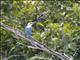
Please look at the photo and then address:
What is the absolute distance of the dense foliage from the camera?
3611mm

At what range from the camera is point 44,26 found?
416cm

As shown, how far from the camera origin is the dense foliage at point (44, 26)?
361cm

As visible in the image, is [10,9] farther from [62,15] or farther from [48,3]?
[62,15]

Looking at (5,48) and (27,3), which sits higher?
(27,3)

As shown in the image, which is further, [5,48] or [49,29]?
[5,48]

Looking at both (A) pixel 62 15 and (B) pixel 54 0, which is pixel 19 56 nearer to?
(A) pixel 62 15

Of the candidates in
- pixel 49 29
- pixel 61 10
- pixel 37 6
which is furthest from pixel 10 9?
pixel 49 29

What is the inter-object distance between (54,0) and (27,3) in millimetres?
464

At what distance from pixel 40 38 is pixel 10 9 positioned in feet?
4.14

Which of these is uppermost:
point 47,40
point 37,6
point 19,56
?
point 37,6

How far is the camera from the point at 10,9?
482cm

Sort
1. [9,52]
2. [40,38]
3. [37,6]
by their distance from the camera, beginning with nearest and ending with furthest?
[40,38], [9,52], [37,6]

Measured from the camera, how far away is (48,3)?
15.7ft

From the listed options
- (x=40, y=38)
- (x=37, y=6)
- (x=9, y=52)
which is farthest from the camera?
(x=37, y=6)
